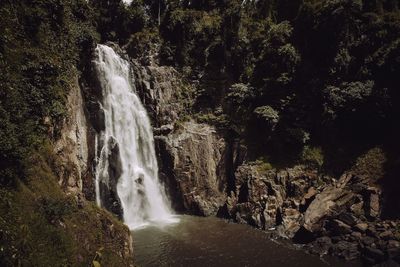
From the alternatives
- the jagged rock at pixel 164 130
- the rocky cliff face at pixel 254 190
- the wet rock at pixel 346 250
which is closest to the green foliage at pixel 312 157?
the rocky cliff face at pixel 254 190

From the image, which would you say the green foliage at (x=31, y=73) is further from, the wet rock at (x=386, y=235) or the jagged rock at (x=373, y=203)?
the jagged rock at (x=373, y=203)

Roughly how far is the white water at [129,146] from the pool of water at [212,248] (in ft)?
11.1

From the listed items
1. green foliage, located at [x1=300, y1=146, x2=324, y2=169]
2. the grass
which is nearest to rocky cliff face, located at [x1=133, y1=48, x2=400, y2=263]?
green foliage, located at [x1=300, y1=146, x2=324, y2=169]

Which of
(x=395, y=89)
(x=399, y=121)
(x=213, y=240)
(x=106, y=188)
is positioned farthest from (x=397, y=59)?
(x=106, y=188)

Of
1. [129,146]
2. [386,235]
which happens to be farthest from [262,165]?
[129,146]

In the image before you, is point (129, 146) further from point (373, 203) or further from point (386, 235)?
point (386, 235)

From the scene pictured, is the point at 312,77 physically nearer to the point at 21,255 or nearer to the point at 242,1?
the point at 242,1

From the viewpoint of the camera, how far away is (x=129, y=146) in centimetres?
3284

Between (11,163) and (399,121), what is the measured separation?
98.6 ft

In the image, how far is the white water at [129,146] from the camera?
30.8m

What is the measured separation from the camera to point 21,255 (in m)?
11.7

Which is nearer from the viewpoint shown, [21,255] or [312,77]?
[21,255]

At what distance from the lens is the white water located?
3083 cm

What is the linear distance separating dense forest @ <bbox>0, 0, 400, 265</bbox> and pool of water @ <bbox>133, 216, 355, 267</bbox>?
7850 mm
